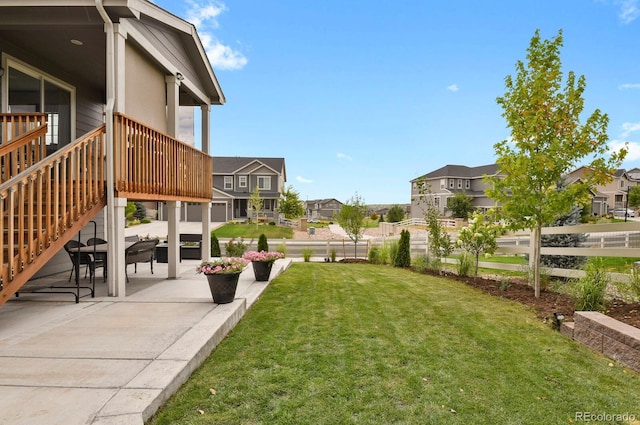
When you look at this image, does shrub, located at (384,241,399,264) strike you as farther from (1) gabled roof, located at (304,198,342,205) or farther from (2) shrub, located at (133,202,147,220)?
(1) gabled roof, located at (304,198,342,205)

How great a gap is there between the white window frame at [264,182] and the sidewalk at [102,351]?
35.3 metres

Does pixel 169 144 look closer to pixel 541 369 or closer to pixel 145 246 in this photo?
pixel 145 246

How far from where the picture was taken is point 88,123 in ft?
29.6

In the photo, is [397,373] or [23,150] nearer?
[397,373]

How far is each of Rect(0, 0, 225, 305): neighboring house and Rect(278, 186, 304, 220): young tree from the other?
84.0 feet

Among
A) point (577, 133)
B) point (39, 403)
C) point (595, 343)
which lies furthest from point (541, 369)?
point (577, 133)

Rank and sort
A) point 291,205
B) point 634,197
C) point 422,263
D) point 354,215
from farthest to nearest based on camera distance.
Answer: point 634,197 < point 291,205 < point 354,215 < point 422,263

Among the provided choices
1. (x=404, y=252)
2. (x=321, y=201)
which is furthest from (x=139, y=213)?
(x=321, y=201)

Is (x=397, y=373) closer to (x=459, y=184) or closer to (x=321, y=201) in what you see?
(x=459, y=184)

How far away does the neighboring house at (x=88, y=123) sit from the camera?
4.68m

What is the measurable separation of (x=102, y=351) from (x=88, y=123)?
7697mm

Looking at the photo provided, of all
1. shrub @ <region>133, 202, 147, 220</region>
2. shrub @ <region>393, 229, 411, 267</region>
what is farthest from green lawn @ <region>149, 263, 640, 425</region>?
shrub @ <region>133, 202, 147, 220</region>

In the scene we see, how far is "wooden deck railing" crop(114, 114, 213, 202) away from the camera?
18.8 feet

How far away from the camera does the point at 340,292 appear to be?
696 centimetres
